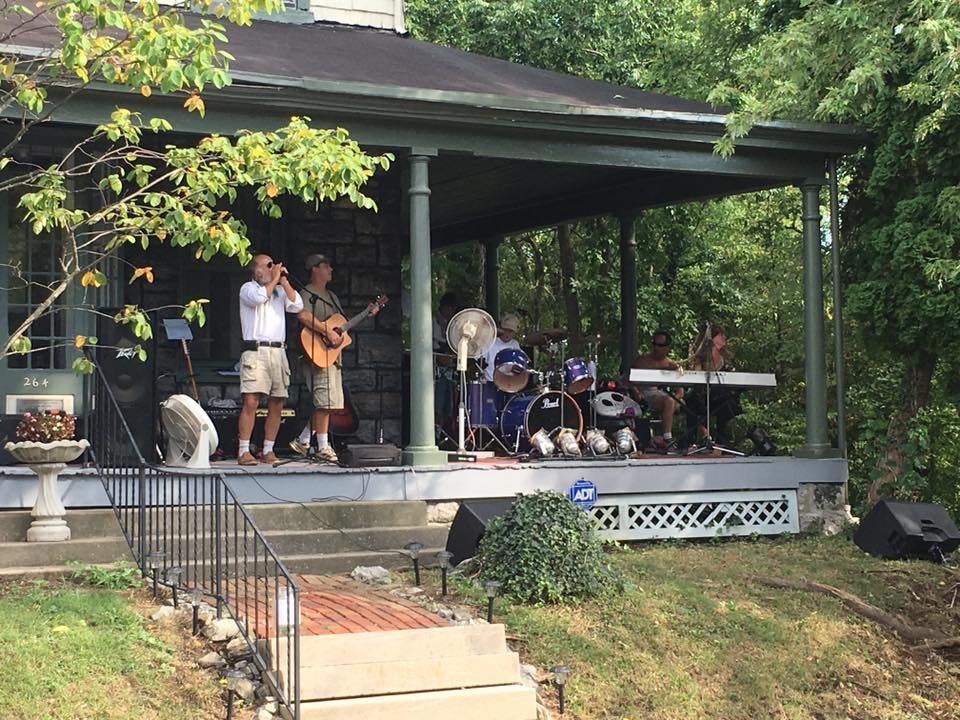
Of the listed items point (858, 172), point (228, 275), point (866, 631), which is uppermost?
point (858, 172)

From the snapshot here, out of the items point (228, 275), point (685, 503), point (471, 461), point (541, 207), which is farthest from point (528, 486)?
point (541, 207)

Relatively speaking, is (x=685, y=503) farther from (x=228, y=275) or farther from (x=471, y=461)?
Result: (x=228, y=275)

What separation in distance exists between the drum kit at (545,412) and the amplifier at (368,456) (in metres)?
1.50

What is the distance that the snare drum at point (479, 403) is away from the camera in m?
11.1

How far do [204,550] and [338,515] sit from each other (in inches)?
69.8

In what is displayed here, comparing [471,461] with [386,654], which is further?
[471,461]

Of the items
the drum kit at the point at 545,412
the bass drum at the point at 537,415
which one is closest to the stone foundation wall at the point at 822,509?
the drum kit at the point at 545,412

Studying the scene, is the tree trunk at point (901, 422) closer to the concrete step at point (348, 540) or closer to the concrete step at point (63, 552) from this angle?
the concrete step at point (348, 540)

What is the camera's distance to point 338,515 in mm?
9055

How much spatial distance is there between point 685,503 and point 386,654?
177 inches

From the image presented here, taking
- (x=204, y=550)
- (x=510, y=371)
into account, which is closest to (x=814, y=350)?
(x=510, y=371)

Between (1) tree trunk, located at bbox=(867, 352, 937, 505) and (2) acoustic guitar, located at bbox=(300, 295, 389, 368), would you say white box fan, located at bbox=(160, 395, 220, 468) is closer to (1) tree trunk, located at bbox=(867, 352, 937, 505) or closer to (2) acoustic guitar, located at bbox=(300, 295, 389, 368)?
(2) acoustic guitar, located at bbox=(300, 295, 389, 368)

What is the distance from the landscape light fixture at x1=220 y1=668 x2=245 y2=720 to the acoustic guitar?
4.14 m

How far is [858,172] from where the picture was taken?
38.3 ft
